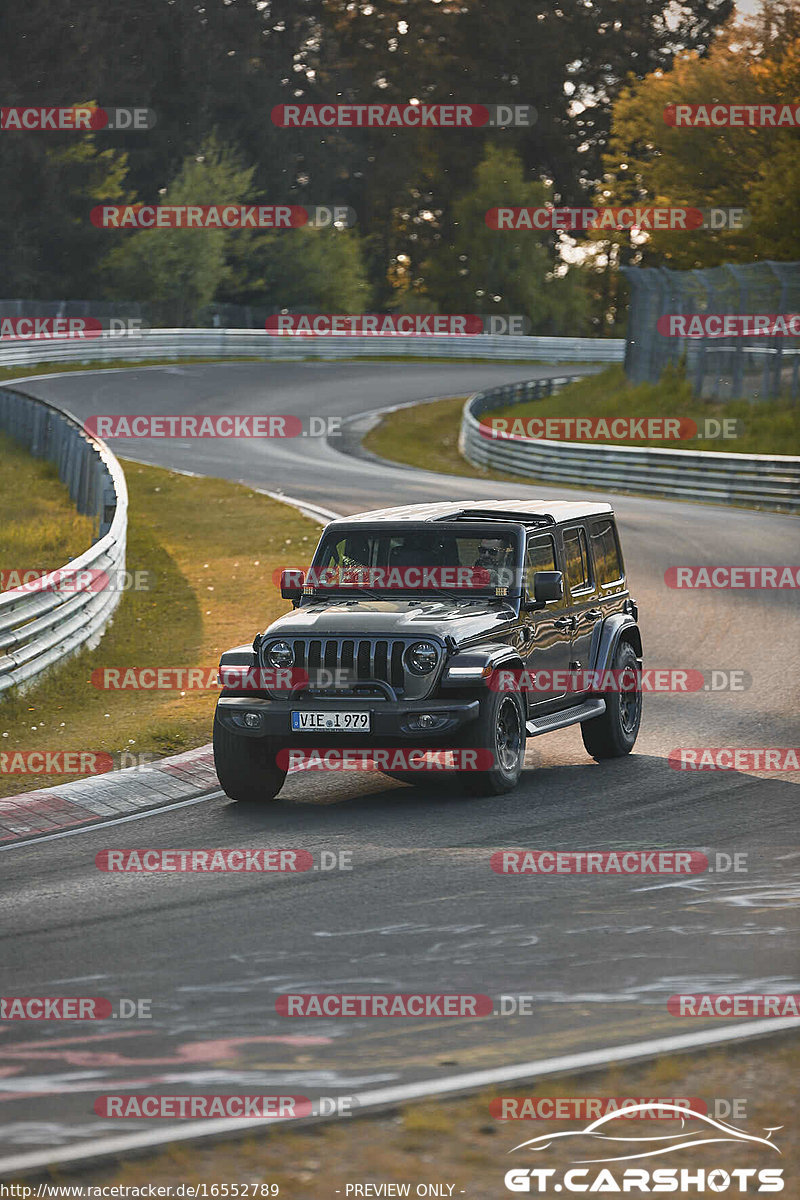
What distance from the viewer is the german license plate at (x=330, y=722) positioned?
10.3m

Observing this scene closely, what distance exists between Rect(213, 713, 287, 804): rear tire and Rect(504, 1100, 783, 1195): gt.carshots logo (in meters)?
5.55

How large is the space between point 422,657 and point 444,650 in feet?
0.47

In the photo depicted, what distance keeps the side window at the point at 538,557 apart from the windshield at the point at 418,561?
148mm

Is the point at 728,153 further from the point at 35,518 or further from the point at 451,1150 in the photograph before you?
the point at 451,1150

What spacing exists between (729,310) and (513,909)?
98.7ft

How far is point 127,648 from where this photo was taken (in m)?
17.1

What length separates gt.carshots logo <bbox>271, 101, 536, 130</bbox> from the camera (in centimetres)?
8394

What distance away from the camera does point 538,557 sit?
39.1 ft

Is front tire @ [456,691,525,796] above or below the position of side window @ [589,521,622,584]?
below

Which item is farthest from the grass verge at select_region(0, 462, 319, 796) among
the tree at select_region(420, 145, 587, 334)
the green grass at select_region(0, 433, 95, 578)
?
the tree at select_region(420, 145, 587, 334)

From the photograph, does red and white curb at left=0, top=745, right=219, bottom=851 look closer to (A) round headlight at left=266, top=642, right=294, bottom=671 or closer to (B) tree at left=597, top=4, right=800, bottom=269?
(A) round headlight at left=266, top=642, right=294, bottom=671

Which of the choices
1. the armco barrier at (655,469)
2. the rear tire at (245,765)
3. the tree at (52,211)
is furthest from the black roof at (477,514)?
the tree at (52,211)

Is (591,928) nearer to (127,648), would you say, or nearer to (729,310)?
(127,648)

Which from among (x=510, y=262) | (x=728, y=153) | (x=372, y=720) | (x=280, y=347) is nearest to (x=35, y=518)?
(x=372, y=720)
